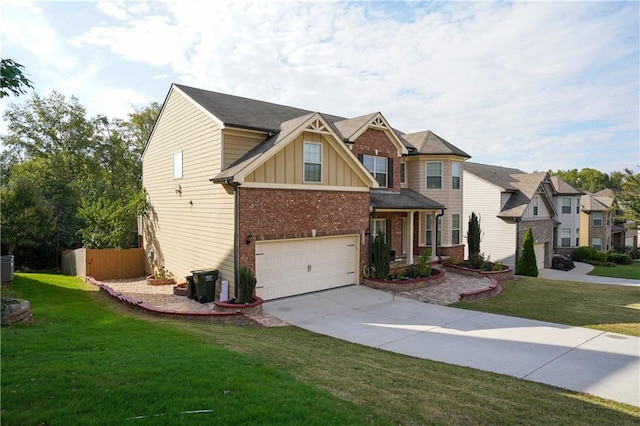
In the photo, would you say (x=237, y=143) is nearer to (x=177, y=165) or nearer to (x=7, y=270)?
(x=177, y=165)

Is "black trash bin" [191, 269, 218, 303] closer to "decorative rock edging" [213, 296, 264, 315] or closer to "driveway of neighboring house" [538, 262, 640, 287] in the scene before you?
"decorative rock edging" [213, 296, 264, 315]

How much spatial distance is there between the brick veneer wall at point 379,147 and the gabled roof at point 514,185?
500 inches

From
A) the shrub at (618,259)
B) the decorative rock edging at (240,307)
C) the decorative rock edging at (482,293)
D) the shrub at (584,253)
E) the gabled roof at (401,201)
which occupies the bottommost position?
the shrub at (618,259)

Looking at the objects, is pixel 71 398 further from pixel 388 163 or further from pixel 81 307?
pixel 388 163

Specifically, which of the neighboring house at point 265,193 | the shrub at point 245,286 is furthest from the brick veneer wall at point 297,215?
the shrub at point 245,286

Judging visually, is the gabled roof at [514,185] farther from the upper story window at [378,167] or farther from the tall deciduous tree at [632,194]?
the upper story window at [378,167]

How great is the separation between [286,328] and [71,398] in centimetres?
633

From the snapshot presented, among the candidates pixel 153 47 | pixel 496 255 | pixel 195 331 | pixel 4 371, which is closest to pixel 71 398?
pixel 4 371

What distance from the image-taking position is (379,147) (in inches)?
757

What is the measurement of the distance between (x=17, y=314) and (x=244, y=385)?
6.51m

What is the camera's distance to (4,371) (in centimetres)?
497

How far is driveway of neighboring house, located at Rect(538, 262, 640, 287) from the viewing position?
26703 millimetres

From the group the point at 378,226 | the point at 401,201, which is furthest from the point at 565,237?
the point at 378,226

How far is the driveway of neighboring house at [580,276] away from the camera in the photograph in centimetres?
2670
